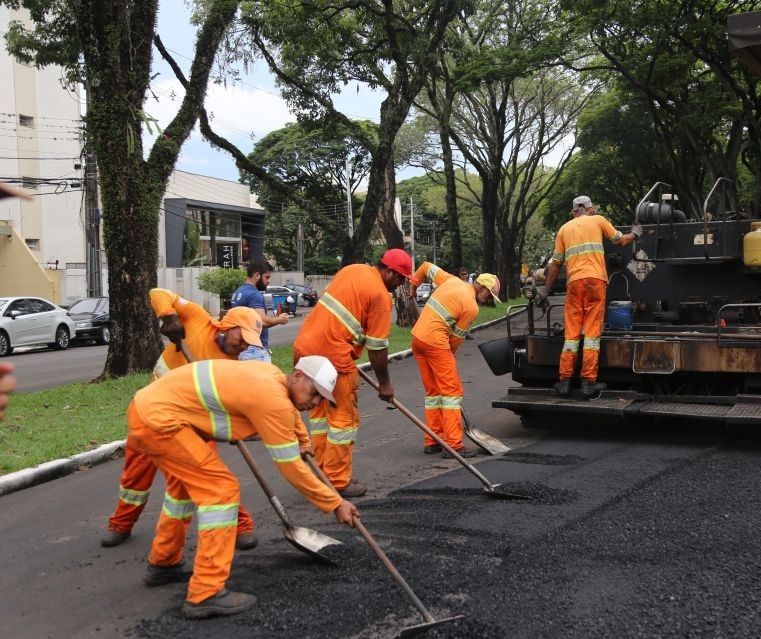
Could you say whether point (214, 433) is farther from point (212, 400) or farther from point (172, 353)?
point (172, 353)

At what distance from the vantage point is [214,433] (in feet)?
12.8

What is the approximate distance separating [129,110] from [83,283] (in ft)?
79.1

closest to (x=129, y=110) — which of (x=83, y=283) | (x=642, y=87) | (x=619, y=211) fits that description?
(x=642, y=87)

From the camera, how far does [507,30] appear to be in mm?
22812

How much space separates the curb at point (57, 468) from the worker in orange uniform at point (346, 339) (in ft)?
7.33

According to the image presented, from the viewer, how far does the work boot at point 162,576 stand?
410 centimetres

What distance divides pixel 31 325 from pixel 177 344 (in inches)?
579

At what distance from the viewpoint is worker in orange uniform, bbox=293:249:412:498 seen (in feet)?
18.7

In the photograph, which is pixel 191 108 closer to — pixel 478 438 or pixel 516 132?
pixel 478 438

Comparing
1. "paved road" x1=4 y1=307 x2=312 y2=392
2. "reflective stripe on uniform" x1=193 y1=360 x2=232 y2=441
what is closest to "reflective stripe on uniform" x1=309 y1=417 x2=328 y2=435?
"reflective stripe on uniform" x1=193 y1=360 x2=232 y2=441

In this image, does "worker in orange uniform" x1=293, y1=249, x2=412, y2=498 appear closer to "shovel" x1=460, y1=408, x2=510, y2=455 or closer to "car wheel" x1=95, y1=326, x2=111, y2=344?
"shovel" x1=460, y1=408, x2=510, y2=455

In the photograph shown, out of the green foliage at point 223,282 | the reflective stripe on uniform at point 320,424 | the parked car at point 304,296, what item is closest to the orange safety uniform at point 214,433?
the reflective stripe on uniform at point 320,424

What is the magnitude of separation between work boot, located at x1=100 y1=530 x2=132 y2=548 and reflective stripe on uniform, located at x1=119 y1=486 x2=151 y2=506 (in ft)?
0.69

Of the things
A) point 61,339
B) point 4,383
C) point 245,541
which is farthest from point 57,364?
point 4,383
